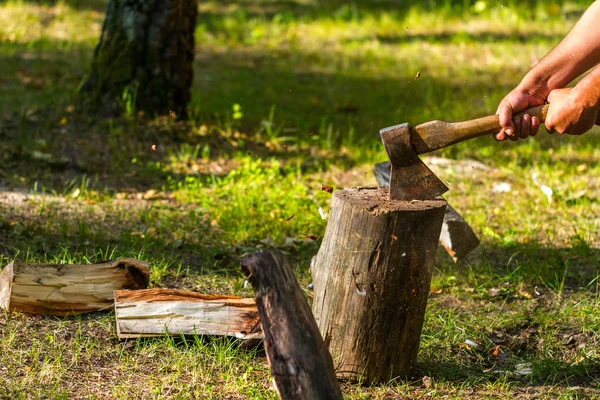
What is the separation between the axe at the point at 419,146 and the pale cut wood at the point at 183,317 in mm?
936

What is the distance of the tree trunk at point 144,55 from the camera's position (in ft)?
20.7

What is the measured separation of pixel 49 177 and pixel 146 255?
1578 mm

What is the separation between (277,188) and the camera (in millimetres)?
5773

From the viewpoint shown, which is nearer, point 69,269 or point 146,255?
point 69,269

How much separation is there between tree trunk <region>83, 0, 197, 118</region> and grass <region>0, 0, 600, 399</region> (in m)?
0.20

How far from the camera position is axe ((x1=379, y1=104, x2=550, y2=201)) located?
137 inches

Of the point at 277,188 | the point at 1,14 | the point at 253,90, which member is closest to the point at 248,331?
the point at 277,188

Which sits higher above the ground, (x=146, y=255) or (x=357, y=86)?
(x=357, y=86)

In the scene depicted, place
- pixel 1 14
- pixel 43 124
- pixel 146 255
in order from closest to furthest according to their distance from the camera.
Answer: pixel 146 255
pixel 43 124
pixel 1 14

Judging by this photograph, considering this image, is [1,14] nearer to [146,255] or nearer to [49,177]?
[49,177]

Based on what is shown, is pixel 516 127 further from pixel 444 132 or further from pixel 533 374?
pixel 533 374

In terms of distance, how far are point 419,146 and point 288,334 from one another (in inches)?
42.5

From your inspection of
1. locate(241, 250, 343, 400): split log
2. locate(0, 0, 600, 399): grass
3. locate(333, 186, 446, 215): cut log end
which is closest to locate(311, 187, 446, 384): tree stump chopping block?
locate(333, 186, 446, 215): cut log end

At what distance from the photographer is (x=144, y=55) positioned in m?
6.38
